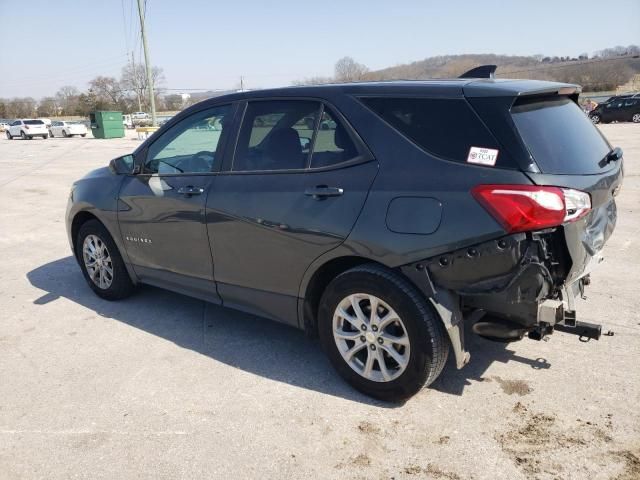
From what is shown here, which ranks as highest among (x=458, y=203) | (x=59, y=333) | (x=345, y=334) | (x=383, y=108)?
(x=383, y=108)

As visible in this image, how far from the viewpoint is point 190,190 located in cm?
391

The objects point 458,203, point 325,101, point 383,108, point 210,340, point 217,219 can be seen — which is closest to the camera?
point 458,203

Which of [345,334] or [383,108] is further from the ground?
[383,108]

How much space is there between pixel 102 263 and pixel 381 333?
3.03 m

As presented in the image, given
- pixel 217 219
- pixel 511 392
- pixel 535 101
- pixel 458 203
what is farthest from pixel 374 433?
pixel 535 101

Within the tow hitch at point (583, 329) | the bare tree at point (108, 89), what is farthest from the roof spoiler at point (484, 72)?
the bare tree at point (108, 89)

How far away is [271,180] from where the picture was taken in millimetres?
3498

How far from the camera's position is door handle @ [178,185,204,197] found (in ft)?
12.7

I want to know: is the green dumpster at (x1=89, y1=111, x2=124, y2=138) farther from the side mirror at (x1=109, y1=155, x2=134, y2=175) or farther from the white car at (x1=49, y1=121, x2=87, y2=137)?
the side mirror at (x1=109, y1=155, x2=134, y2=175)

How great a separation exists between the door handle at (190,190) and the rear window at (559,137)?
2.20m

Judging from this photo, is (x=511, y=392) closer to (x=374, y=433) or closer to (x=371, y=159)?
(x=374, y=433)

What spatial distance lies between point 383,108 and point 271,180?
2.89ft

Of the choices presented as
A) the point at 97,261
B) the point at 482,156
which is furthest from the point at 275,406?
the point at 97,261

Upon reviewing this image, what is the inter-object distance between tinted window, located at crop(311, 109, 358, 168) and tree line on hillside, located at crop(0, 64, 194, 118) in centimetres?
7764
